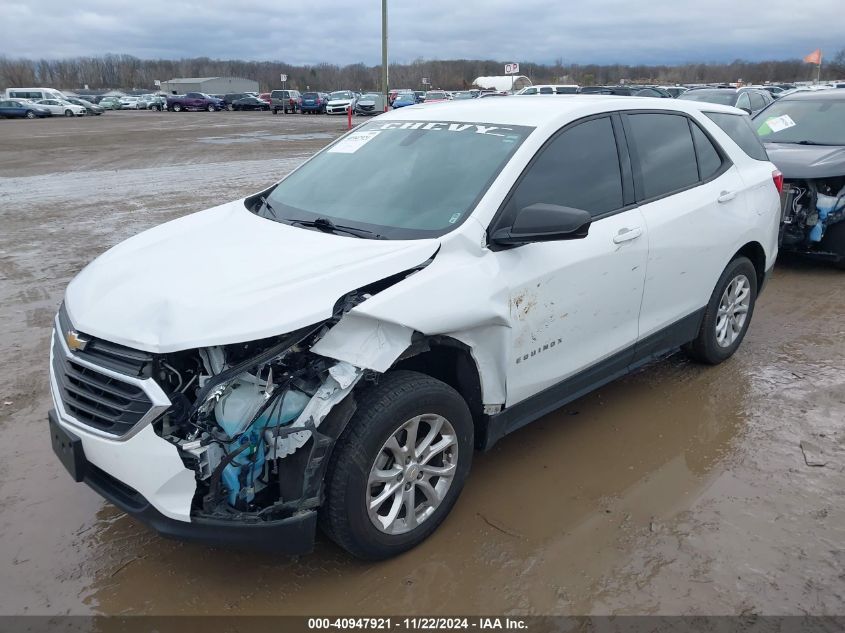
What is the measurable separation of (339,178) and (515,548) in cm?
218

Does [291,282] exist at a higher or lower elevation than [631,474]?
higher

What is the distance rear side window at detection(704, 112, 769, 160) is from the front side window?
140cm

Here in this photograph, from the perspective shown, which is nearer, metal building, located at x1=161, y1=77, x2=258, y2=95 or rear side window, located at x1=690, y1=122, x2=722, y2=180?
rear side window, located at x1=690, y1=122, x2=722, y2=180

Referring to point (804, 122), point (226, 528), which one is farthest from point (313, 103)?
point (226, 528)

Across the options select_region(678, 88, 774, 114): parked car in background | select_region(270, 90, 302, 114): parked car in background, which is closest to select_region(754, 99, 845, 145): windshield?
select_region(678, 88, 774, 114): parked car in background

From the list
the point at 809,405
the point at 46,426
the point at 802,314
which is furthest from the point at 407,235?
the point at 802,314

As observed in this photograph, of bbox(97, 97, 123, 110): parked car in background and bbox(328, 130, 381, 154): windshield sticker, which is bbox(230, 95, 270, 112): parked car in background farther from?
bbox(328, 130, 381, 154): windshield sticker

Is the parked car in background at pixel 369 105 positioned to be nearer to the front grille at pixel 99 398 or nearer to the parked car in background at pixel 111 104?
the parked car in background at pixel 111 104

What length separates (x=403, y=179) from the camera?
3.57 m

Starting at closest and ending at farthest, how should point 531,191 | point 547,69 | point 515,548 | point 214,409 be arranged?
Result: point 214,409 < point 515,548 < point 531,191 < point 547,69

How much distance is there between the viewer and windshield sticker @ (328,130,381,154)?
4.07 m

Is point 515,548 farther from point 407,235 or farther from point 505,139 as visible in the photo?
point 505,139

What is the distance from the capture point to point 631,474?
12.0ft

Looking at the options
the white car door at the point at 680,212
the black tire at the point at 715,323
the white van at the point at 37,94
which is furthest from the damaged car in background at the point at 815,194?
the white van at the point at 37,94
